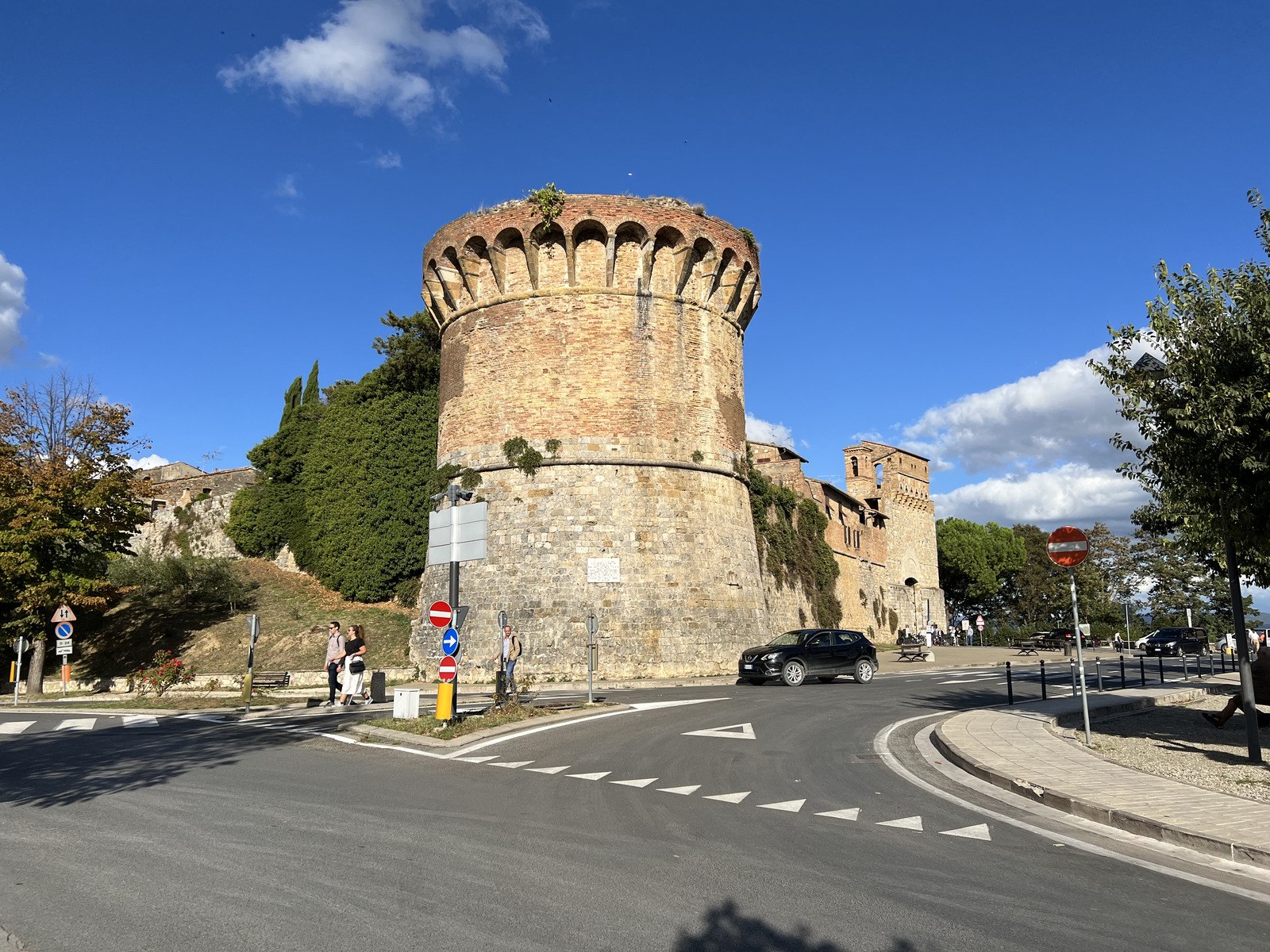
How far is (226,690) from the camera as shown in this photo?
25.0 m

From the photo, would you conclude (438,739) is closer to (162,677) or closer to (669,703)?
(669,703)

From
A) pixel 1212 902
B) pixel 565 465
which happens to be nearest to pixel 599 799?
pixel 1212 902

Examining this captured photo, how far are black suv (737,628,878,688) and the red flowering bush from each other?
15.2m

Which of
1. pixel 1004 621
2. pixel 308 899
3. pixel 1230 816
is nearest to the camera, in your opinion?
pixel 308 899

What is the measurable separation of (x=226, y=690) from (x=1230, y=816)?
25023mm

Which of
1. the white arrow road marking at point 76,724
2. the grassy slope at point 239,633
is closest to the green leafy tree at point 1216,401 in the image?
the white arrow road marking at point 76,724

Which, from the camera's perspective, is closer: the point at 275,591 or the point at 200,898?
the point at 200,898

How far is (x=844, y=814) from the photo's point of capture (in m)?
7.61

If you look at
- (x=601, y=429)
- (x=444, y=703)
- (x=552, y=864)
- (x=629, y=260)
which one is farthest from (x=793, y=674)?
(x=552, y=864)

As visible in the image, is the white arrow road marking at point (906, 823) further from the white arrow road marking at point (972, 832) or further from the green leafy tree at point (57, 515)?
the green leafy tree at point (57, 515)

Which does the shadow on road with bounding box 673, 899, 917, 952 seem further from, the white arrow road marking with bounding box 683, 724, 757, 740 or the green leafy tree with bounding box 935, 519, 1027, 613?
the green leafy tree with bounding box 935, 519, 1027, 613

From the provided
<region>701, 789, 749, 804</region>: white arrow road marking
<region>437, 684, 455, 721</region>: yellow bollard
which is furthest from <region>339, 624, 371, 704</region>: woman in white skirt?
<region>701, 789, 749, 804</region>: white arrow road marking

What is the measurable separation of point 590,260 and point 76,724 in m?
19.7

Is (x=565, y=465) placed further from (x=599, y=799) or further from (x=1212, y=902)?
(x=1212, y=902)
